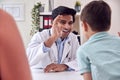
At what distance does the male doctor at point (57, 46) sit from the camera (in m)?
1.90

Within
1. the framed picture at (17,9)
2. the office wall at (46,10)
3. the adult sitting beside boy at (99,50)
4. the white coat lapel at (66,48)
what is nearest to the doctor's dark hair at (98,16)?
the adult sitting beside boy at (99,50)

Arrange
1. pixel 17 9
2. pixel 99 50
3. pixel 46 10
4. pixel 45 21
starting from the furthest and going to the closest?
pixel 17 9 < pixel 46 10 < pixel 45 21 < pixel 99 50

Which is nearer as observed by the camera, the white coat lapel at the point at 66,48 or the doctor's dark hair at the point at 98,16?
the doctor's dark hair at the point at 98,16

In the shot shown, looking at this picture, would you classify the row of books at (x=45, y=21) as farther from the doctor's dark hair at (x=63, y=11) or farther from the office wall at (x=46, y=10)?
the doctor's dark hair at (x=63, y=11)

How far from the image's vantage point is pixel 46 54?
1.96m

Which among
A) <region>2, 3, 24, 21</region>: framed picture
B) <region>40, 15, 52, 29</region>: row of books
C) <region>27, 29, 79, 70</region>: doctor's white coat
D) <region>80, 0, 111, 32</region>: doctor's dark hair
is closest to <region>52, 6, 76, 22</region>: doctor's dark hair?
<region>27, 29, 79, 70</region>: doctor's white coat

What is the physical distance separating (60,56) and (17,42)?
1.66 metres

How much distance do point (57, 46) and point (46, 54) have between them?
15 cm

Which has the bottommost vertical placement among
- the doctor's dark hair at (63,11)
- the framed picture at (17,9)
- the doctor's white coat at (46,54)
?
the doctor's white coat at (46,54)

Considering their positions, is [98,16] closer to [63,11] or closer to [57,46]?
[63,11]

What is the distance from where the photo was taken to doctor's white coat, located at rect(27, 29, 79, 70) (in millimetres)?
1931

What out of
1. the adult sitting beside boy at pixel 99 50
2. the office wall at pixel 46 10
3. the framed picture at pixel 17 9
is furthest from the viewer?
the framed picture at pixel 17 9

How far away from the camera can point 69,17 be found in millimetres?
1991

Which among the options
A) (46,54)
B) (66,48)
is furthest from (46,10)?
(46,54)
